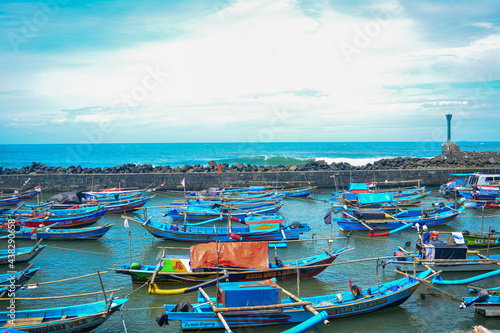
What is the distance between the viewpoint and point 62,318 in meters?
8.84

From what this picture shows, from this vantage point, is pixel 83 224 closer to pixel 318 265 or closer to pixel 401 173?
→ pixel 318 265

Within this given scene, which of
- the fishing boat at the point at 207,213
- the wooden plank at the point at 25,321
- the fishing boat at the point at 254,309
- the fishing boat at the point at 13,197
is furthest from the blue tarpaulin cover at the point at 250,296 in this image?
the fishing boat at the point at 13,197

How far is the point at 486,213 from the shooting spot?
22.4 m

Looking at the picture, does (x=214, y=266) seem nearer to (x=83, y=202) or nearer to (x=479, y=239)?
(x=479, y=239)

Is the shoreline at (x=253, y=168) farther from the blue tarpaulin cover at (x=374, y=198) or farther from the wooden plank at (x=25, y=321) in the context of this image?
the wooden plank at (x=25, y=321)

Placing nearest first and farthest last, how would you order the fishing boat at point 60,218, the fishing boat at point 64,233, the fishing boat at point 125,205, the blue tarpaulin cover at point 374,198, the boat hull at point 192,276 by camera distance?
the boat hull at point 192,276, the fishing boat at point 64,233, the fishing boat at point 60,218, the blue tarpaulin cover at point 374,198, the fishing boat at point 125,205

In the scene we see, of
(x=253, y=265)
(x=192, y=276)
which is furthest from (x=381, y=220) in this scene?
(x=192, y=276)

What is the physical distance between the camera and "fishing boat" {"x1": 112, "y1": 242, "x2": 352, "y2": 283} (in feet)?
37.0

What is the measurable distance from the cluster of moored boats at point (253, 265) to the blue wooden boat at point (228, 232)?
0.04 meters

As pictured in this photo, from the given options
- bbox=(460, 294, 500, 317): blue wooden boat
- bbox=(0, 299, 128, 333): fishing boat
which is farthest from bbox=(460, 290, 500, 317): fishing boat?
bbox=(0, 299, 128, 333): fishing boat

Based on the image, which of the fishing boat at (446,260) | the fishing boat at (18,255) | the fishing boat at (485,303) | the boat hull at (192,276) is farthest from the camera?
the fishing boat at (18,255)

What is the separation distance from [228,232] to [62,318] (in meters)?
7.85

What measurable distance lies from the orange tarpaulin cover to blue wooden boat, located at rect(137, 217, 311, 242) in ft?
13.0

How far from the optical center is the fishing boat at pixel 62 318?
334 inches
